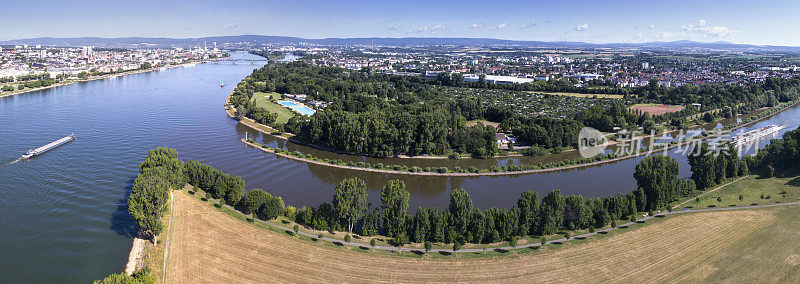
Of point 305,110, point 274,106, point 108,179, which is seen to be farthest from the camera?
point 274,106

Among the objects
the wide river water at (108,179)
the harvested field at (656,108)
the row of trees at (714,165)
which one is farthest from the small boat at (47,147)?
the harvested field at (656,108)

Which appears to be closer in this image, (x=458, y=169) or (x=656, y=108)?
(x=458, y=169)

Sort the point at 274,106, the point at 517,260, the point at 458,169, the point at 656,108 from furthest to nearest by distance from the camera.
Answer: the point at 656,108 → the point at 274,106 → the point at 458,169 → the point at 517,260

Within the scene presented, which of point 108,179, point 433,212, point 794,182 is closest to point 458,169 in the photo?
point 433,212

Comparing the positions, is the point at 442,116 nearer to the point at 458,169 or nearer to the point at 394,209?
the point at 458,169

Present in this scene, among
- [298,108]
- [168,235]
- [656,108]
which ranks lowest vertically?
[168,235]

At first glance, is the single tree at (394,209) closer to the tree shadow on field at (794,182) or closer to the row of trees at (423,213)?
the row of trees at (423,213)

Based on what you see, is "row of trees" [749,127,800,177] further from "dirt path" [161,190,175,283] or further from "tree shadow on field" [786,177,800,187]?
"dirt path" [161,190,175,283]
